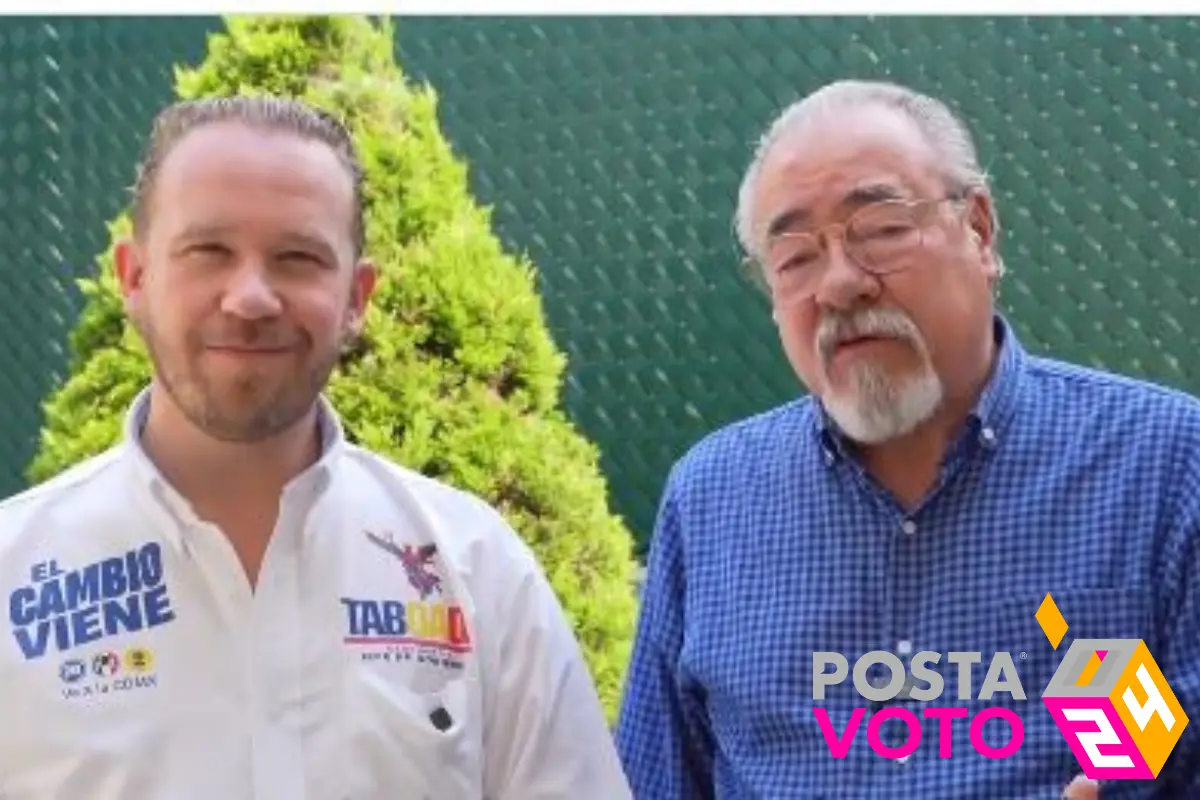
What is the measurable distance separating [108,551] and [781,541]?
99 centimetres

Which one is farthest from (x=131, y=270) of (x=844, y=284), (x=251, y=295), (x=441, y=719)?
(x=844, y=284)

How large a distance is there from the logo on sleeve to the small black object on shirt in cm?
33

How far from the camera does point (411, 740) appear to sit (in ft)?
7.95

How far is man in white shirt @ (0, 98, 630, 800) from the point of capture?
7.75ft

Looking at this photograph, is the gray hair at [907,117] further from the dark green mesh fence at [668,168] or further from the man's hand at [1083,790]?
the dark green mesh fence at [668,168]

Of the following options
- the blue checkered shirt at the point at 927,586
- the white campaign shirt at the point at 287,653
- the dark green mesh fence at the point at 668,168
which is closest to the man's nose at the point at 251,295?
the white campaign shirt at the point at 287,653

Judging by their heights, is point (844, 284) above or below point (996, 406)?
above

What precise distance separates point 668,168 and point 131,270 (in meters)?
3.35

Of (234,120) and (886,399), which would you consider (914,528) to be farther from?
(234,120)

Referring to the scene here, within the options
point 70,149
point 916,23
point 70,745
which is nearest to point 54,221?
point 70,149

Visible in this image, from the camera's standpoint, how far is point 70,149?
6.31 m

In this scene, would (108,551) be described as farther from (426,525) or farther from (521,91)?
(521,91)

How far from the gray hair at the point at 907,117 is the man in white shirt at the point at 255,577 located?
636 mm

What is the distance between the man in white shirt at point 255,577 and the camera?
2363 mm
